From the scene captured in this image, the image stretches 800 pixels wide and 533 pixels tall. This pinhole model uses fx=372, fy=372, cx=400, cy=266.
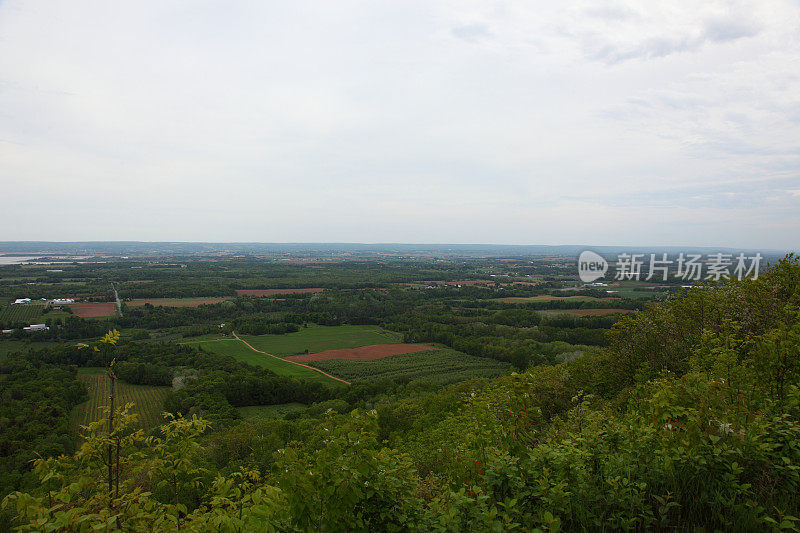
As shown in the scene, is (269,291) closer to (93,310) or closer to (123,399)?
(93,310)

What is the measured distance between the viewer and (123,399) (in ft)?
151

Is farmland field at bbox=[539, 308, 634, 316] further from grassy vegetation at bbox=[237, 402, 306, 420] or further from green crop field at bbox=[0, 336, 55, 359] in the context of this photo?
green crop field at bbox=[0, 336, 55, 359]

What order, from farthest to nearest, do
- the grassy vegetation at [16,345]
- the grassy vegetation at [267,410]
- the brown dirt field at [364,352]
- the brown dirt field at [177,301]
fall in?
1. the brown dirt field at [177,301]
2. the brown dirt field at [364,352]
3. the grassy vegetation at [16,345]
4. the grassy vegetation at [267,410]

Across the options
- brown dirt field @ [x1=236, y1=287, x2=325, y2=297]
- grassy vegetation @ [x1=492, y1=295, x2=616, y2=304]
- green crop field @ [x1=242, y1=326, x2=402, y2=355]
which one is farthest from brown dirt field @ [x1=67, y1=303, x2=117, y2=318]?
grassy vegetation @ [x1=492, y1=295, x2=616, y2=304]

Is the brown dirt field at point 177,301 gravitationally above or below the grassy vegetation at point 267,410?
above

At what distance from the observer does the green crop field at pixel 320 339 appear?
73812mm

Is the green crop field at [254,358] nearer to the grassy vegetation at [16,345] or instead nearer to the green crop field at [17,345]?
the green crop field at [17,345]

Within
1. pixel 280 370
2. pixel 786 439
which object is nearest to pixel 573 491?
pixel 786 439

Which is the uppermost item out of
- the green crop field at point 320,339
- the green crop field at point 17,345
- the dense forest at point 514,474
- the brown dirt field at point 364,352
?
the dense forest at point 514,474

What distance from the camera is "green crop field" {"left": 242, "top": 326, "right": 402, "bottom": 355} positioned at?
73812 mm

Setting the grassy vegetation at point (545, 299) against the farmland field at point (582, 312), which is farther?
the grassy vegetation at point (545, 299)

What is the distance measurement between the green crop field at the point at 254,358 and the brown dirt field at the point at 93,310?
102 ft

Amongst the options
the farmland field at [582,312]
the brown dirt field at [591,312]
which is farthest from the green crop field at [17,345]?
the brown dirt field at [591,312]

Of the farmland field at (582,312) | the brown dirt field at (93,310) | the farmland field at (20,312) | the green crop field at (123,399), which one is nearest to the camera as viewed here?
the green crop field at (123,399)
